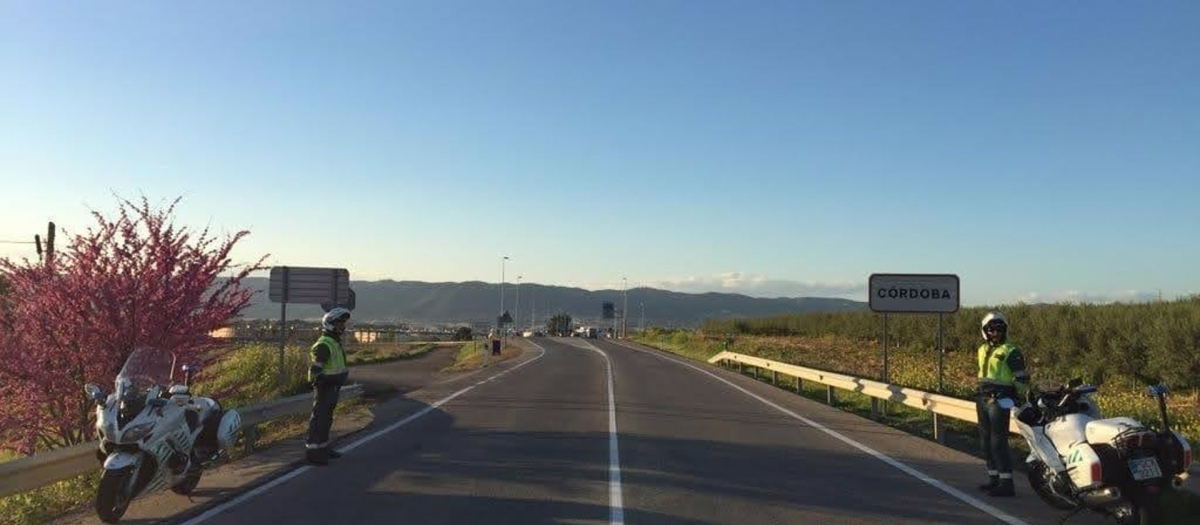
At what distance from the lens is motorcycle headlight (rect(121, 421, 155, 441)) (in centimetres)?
736

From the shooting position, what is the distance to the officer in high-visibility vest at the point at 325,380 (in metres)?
10.3

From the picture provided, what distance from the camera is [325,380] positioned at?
35.1 feet

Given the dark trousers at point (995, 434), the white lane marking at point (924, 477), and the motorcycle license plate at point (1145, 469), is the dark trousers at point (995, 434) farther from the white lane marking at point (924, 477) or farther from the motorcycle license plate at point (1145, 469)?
the motorcycle license plate at point (1145, 469)

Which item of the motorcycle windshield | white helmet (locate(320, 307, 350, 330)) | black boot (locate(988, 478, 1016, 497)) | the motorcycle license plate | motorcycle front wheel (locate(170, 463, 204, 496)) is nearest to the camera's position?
the motorcycle license plate

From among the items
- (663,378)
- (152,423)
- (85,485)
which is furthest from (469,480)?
(663,378)

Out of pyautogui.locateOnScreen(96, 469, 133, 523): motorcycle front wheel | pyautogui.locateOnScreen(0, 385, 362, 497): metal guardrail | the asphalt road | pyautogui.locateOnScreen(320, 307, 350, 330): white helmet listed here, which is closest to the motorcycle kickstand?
the asphalt road

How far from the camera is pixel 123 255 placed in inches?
472

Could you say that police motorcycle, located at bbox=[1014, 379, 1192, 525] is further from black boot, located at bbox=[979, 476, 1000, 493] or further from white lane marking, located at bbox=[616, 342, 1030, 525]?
black boot, located at bbox=[979, 476, 1000, 493]

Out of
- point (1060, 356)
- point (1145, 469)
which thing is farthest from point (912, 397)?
point (1060, 356)

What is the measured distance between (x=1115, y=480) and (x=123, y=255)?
11.8 metres

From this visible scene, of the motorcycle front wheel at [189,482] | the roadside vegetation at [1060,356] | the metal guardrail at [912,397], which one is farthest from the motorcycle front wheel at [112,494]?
the roadside vegetation at [1060,356]

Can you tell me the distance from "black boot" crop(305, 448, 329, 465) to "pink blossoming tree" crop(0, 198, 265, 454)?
2820mm

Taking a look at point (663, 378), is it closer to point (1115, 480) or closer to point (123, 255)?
point (123, 255)

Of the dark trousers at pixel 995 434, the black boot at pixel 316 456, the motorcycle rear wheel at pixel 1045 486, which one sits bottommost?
the black boot at pixel 316 456
